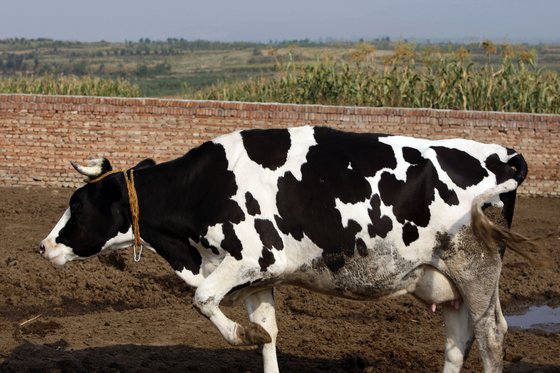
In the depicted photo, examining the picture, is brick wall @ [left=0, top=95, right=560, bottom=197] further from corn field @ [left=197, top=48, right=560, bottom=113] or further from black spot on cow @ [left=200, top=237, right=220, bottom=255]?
black spot on cow @ [left=200, top=237, right=220, bottom=255]

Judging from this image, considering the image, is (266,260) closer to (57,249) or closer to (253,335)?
(253,335)

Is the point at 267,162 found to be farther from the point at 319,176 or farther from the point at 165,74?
the point at 165,74

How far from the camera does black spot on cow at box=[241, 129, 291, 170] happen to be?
7551 millimetres

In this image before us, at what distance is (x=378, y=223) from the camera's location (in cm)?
730

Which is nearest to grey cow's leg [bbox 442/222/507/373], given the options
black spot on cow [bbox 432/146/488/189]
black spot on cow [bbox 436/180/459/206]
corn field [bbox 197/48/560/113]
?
black spot on cow [bbox 436/180/459/206]

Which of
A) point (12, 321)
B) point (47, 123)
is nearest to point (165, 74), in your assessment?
point (47, 123)

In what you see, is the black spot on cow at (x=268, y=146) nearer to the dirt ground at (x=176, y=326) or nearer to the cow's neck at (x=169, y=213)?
the cow's neck at (x=169, y=213)

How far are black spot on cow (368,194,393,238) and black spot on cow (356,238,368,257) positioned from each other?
0.08 meters

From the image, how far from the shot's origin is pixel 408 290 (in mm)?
7535

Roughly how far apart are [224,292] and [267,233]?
0.51m

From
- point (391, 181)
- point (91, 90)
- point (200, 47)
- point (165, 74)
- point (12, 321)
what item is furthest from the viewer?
point (200, 47)

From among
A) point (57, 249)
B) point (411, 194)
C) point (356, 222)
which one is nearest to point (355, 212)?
point (356, 222)

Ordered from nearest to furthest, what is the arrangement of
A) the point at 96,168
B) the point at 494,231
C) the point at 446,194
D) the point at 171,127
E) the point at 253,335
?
1. the point at 494,231
2. the point at 446,194
3. the point at 253,335
4. the point at 96,168
5. the point at 171,127

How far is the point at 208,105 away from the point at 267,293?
429 inches
